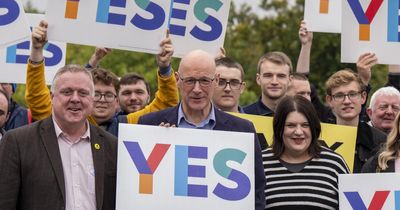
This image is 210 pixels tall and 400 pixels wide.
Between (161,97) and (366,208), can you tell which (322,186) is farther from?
(161,97)

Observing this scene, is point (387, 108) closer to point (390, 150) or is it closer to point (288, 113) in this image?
point (390, 150)

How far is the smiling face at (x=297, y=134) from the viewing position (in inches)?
322

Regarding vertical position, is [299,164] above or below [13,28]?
below

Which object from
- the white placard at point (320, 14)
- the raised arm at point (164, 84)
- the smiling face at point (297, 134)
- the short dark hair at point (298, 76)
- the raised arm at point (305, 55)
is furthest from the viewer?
the white placard at point (320, 14)

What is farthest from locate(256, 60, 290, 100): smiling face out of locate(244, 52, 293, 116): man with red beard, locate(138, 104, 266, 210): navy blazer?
locate(138, 104, 266, 210): navy blazer

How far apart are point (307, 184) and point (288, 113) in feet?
1.97

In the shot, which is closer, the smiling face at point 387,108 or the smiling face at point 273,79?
the smiling face at point 387,108

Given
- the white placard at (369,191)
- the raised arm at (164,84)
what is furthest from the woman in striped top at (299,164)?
the raised arm at (164,84)

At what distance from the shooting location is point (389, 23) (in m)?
10.1

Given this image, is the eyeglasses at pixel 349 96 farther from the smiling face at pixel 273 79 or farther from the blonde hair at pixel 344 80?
the smiling face at pixel 273 79

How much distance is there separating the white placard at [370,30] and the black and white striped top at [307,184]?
2059mm

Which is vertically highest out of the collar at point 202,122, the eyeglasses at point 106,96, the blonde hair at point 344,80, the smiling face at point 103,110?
the blonde hair at point 344,80

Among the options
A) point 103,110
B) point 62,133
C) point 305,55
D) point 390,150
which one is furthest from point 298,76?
point 62,133

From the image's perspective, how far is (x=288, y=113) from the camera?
27.1ft
